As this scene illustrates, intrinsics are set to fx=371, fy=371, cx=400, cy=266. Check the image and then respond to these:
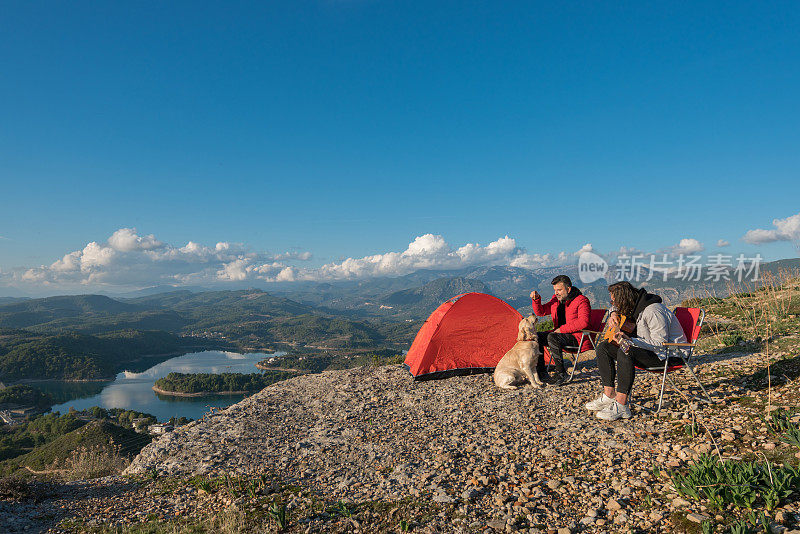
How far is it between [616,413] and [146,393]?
422 ft

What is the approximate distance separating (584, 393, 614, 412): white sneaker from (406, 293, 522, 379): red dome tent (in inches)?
141

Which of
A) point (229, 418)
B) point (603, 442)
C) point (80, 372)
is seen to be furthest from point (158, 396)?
point (603, 442)

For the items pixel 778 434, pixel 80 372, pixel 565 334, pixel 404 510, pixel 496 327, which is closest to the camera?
pixel 404 510

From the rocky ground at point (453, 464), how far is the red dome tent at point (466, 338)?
152 centimetres

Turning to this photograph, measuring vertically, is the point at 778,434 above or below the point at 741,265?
below

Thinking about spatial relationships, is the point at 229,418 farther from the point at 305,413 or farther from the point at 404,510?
the point at 404,510

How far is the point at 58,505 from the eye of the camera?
537 cm

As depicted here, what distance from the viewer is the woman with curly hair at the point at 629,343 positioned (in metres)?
6.27

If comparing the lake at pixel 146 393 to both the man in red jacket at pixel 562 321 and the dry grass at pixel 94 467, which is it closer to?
the dry grass at pixel 94 467

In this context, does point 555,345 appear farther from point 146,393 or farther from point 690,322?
point 146,393

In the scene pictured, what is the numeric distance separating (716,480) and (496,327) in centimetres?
674

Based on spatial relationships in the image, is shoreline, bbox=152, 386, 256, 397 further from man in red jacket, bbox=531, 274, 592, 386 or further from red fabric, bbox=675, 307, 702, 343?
red fabric, bbox=675, 307, 702, 343

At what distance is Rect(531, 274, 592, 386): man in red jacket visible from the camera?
851cm

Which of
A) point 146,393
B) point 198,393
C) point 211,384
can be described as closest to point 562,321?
point 211,384
